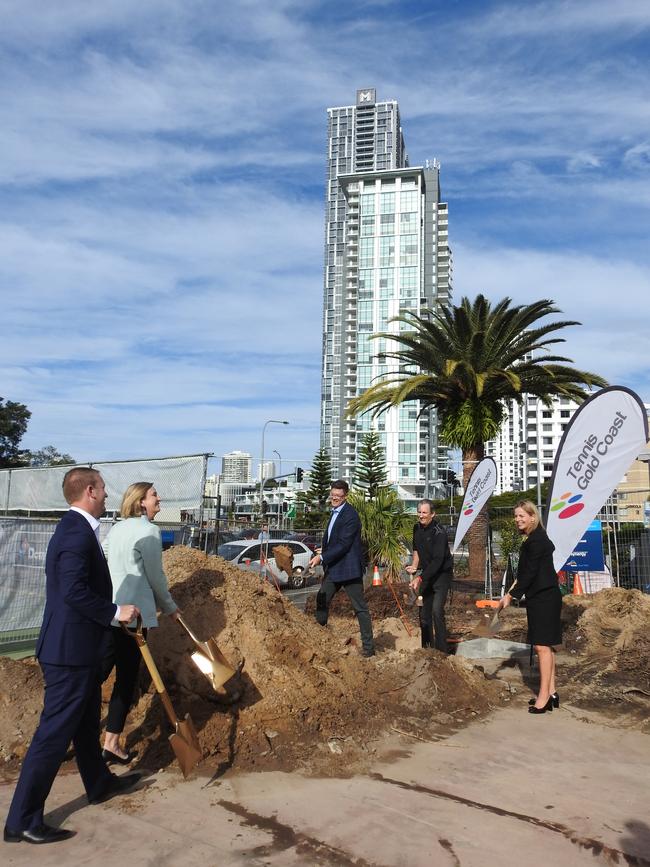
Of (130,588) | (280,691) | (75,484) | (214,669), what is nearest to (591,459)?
(280,691)

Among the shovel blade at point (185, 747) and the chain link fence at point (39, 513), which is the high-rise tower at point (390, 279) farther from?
the shovel blade at point (185, 747)

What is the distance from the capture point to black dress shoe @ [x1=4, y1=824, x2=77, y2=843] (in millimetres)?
3327

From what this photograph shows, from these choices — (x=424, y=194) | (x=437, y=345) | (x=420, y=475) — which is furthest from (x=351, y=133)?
(x=437, y=345)

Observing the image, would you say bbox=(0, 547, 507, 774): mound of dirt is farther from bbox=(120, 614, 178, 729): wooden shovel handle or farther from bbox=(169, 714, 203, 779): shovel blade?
bbox=(120, 614, 178, 729): wooden shovel handle

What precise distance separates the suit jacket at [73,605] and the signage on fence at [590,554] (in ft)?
36.3

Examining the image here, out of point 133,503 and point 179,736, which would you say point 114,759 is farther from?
point 133,503

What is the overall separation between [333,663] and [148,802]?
206cm

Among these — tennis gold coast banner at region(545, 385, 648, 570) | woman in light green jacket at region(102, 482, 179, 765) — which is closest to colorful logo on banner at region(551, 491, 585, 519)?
Result: tennis gold coast banner at region(545, 385, 648, 570)

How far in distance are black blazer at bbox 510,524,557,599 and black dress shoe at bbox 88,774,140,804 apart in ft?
12.1

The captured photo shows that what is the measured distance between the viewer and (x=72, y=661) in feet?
11.6

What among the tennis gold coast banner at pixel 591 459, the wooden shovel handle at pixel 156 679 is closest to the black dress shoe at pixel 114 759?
the wooden shovel handle at pixel 156 679

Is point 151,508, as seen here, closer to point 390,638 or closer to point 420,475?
point 390,638

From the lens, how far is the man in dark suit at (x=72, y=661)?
11.1 ft

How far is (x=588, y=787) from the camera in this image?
418 centimetres
